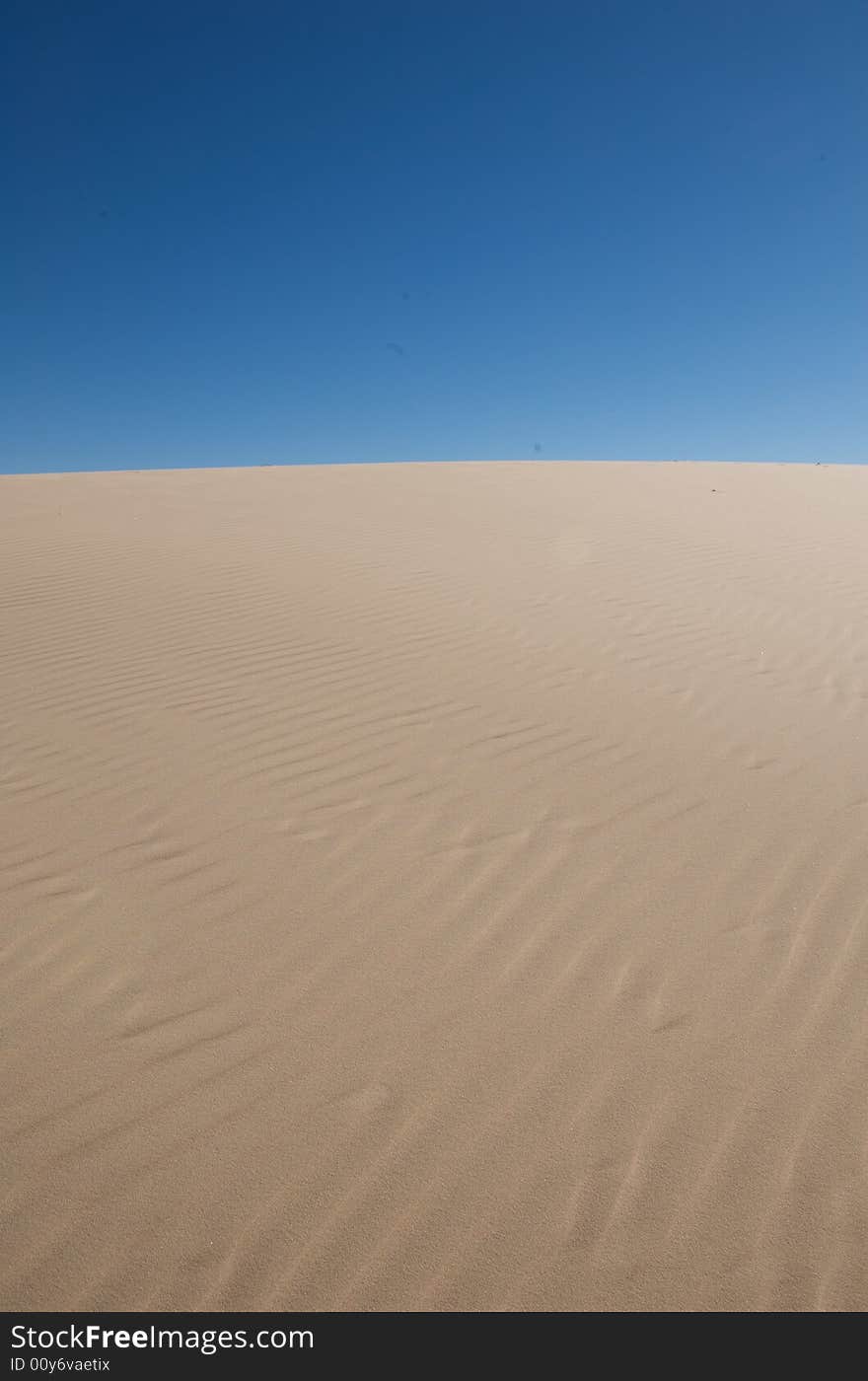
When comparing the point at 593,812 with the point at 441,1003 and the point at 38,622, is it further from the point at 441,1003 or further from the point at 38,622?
the point at 38,622

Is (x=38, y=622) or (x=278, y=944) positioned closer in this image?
(x=278, y=944)

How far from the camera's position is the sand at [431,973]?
172 cm

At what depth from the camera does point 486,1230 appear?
174 centimetres

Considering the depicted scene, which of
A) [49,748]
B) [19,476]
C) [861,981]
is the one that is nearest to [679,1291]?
[861,981]

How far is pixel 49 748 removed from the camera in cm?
418

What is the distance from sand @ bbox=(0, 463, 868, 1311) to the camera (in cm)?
172

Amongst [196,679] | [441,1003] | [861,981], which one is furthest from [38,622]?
[861,981]

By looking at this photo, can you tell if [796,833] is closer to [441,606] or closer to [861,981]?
[861,981]

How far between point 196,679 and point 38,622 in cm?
235

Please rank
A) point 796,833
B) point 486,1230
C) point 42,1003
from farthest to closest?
point 796,833
point 42,1003
point 486,1230

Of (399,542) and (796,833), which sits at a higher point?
(399,542)

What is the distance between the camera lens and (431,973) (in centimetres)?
254

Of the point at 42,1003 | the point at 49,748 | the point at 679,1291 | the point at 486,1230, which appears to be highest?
the point at 49,748
